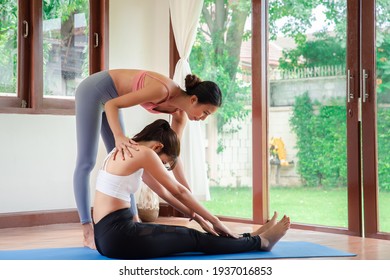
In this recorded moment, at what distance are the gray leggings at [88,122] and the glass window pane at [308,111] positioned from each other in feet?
5.57

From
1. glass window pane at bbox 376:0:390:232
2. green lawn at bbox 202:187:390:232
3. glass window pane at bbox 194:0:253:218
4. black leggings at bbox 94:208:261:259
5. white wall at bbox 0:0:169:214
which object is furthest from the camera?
glass window pane at bbox 194:0:253:218

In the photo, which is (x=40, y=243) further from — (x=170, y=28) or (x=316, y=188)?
(x=170, y=28)

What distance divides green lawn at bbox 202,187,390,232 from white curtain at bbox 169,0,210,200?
228 mm

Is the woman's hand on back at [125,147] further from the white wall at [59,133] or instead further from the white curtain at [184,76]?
the white curtain at [184,76]

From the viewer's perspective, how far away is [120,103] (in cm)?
337

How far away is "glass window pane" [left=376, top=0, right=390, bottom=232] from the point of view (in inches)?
173

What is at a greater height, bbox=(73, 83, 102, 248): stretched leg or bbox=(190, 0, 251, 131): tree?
bbox=(190, 0, 251, 131): tree

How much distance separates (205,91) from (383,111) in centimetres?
157

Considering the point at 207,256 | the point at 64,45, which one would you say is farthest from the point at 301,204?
the point at 64,45

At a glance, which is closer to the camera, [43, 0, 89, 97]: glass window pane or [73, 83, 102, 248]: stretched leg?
[73, 83, 102, 248]: stretched leg

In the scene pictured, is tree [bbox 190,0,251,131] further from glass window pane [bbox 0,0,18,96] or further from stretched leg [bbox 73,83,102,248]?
stretched leg [bbox 73,83,102,248]

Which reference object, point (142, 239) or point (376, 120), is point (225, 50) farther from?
point (142, 239)

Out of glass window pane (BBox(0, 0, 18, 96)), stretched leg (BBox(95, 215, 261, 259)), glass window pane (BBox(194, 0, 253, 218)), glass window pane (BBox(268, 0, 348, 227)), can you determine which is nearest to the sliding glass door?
glass window pane (BBox(268, 0, 348, 227))

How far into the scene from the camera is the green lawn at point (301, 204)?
466 centimetres
